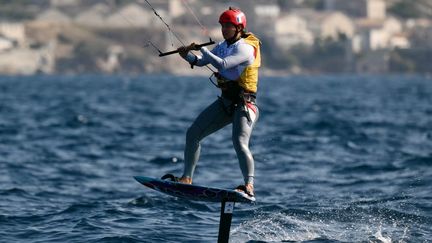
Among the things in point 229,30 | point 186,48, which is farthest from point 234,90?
point 186,48

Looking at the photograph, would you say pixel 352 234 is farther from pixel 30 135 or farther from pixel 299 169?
pixel 30 135

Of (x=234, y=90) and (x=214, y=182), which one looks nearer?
(x=234, y=90)

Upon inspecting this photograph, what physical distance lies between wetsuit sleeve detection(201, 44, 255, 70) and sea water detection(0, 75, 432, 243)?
10.3 ft

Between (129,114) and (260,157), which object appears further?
(129,114)

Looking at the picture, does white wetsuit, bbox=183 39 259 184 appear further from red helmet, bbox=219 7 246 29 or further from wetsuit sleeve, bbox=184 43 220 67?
red helmet, bbox=219 7 246 29

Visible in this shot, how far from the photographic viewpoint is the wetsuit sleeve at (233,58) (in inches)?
624

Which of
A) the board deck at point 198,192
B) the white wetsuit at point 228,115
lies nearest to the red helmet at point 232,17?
the white wetsuit at point 228,115

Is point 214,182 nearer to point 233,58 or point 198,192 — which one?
point 198,192

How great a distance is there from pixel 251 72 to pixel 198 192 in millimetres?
1822

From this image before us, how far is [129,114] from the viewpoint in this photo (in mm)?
55750

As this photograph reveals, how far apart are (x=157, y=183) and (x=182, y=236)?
75.6 inches

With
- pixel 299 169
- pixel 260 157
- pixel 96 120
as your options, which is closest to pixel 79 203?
pixel 299 169

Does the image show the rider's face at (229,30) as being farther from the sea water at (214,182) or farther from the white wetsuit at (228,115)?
the sea water at (214,182)

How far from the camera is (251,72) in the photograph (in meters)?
16.4
